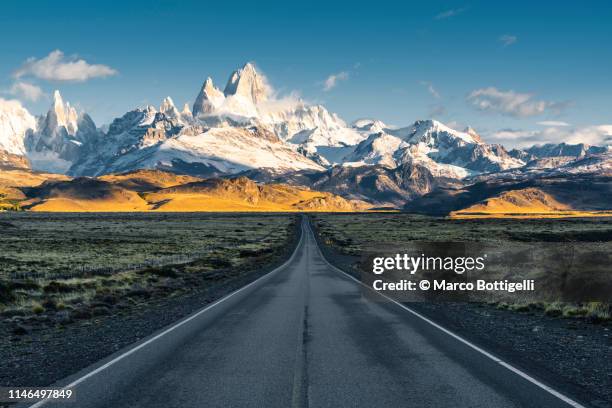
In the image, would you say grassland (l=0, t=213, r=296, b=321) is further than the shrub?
Yes

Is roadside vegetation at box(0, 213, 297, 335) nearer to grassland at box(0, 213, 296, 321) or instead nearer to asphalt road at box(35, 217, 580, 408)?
grassland at box(0, 213, 296, 321)

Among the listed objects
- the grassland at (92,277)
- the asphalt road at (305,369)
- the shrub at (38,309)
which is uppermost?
the asphalt road at (305,369)

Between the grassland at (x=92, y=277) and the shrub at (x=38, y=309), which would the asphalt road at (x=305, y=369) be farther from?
the grassland at (x=92, y=277)

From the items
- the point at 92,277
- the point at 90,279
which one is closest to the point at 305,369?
the point at 90,279

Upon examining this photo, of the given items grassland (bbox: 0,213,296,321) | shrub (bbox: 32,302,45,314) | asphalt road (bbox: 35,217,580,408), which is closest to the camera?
asphalt road (bbox: 35,217,580,408)

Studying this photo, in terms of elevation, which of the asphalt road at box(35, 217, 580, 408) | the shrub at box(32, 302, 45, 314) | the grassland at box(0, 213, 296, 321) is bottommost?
the grassland at box(0, 213, 296, 321)

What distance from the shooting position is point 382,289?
2788 cm

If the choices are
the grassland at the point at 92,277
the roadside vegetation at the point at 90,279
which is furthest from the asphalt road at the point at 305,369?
the grassland at the point at 92,277

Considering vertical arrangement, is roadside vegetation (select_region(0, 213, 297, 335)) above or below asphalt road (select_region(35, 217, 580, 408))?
below

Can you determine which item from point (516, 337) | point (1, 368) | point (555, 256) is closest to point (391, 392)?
point (516, 337)

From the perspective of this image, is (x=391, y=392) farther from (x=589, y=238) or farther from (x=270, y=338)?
(x=589, y=238)

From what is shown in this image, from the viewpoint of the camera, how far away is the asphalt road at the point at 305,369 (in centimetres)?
941

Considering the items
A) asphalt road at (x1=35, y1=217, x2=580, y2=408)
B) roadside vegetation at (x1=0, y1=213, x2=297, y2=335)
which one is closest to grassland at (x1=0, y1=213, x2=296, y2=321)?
roadside vegetation at (x1=0, y1=213, x2=297, y2=335)

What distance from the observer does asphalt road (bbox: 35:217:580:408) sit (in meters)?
9.41
